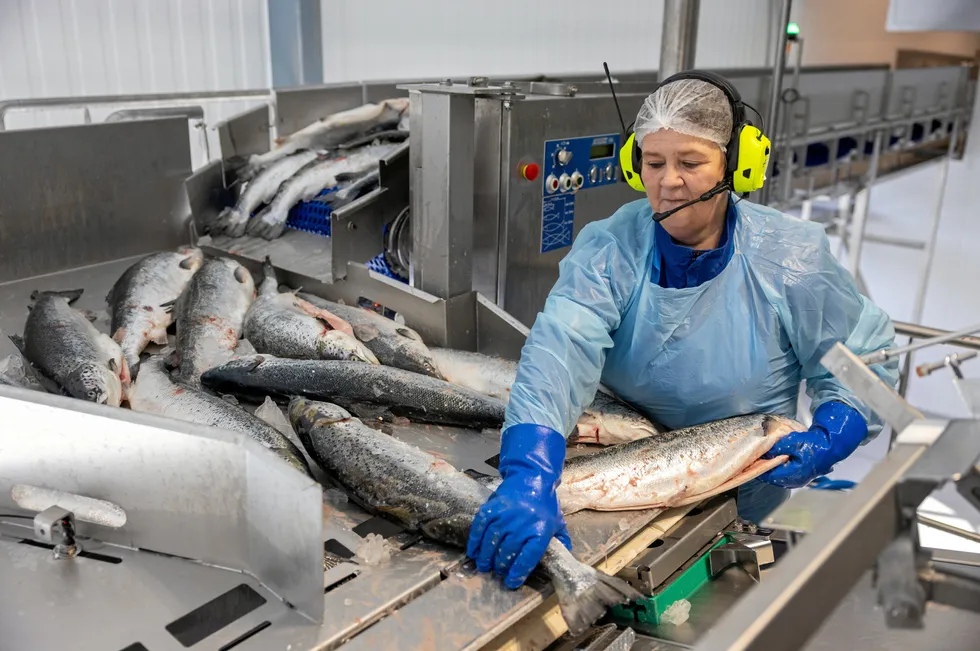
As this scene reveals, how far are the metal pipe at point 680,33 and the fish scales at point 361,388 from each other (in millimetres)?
1651

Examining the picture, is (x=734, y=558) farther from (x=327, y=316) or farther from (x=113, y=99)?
(x=113, y=99)

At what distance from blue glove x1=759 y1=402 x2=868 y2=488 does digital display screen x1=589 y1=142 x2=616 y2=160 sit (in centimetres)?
121

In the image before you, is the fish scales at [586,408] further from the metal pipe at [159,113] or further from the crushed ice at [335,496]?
the metal pipe at [159,113]

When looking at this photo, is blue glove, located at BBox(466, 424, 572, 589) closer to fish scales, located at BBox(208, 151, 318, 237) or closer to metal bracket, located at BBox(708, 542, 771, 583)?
metal bracket, located at BBox(708, 542, 771, 583)

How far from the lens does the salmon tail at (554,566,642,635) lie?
1172mm

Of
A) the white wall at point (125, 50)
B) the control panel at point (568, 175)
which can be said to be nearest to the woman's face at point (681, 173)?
the control panel at point (568, 175)

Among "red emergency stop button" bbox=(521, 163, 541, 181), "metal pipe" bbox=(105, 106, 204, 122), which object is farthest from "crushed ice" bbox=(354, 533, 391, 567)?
"metal pipe" bbox=(105, 106, 204, 122)

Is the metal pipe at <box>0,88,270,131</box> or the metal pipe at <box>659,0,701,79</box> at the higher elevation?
the metal pipe at <box>659,0,701,79</box>

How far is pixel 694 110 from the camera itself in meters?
1.54

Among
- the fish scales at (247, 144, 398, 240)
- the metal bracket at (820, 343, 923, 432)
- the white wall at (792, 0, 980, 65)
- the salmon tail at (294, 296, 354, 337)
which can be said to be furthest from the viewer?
the white wall at (792, 0, 980, 65)

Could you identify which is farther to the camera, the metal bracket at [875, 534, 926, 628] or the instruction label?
the instruction label

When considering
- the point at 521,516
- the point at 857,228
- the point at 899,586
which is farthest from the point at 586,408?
the point at 857,228

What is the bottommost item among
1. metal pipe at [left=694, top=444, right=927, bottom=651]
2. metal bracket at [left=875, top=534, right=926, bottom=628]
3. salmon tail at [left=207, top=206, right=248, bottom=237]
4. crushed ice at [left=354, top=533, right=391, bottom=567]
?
crushed ice at [left=354, top=533, right=391, bottom=567]

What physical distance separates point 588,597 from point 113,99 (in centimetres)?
292
